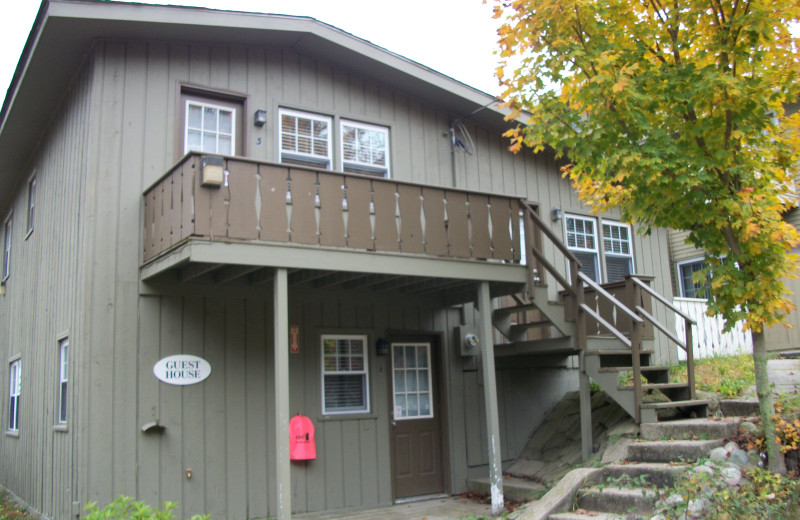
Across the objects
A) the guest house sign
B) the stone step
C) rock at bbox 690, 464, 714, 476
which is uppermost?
the guest house sign

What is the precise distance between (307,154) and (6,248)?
9244mm

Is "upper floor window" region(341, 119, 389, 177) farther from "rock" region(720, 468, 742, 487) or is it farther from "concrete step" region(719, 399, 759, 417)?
"rock" region(720, 468, 742, 487)

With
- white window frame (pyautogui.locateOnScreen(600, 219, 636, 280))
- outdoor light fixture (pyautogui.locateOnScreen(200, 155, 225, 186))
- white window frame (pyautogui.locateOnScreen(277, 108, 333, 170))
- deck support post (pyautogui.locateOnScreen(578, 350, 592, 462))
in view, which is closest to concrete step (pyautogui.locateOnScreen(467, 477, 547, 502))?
deck support post (pyautogui.locateOnScreen(578, 350, 592, 462))

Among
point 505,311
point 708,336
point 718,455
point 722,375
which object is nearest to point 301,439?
point 505,311

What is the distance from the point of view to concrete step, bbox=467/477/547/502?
9242 mm

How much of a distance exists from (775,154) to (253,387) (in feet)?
21.2

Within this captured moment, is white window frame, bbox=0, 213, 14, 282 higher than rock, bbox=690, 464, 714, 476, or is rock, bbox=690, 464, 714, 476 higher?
white window frame, bbox=0, 213, 14, 282

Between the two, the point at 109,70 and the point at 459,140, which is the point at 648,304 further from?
the point at 109,70

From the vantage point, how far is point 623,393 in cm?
854

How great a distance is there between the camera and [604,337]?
9656 mm

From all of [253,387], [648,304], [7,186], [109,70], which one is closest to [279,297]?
[253,387]

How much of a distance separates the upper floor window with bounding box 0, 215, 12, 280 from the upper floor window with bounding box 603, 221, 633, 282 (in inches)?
476

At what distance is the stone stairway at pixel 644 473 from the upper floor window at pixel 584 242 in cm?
512

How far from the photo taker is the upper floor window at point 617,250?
1320 centimetres
